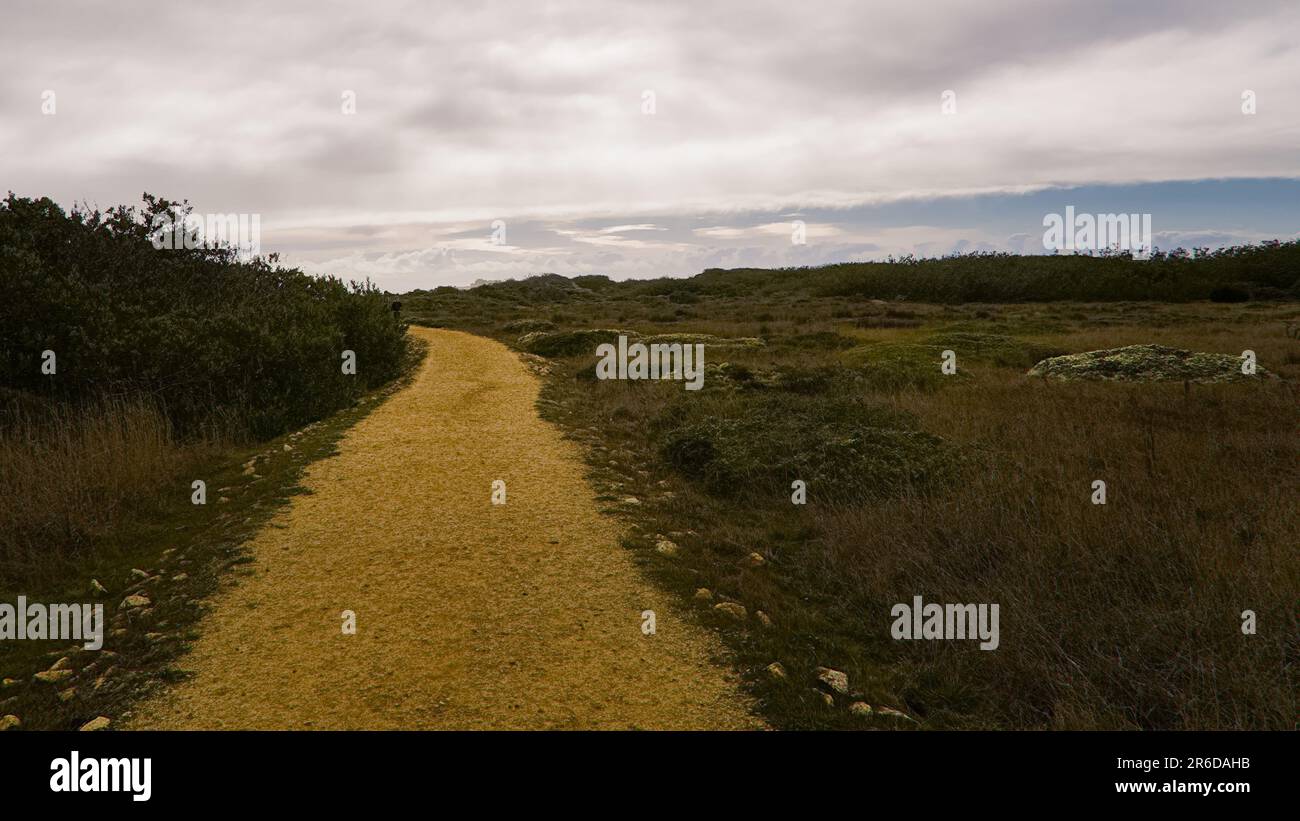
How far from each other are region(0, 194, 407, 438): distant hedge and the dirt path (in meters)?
4.28

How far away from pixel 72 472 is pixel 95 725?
18.1 ft

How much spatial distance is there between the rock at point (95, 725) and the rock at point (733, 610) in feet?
14.2

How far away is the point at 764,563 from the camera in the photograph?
7.08 meters

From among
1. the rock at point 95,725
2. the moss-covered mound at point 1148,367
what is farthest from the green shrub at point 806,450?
the moss-covered mound at point 1148,367

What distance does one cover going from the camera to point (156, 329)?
1193 centimetres

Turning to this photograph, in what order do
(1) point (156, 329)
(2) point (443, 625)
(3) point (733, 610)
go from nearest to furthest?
(2) point (443, 625), (3) point (733, 610), (1) point (156, 329)

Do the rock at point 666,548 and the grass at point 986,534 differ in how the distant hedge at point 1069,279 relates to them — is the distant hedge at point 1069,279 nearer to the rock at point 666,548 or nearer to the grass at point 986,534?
the grass at point 986,534

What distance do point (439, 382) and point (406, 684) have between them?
13.7 metres

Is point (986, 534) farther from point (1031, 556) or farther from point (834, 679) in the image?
point (834, 679)

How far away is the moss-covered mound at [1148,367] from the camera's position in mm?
15914

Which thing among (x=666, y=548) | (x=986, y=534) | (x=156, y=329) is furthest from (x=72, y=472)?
(x=986, y=534)

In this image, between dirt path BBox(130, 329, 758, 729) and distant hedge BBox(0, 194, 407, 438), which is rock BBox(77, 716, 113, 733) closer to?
dirt path BBox(130, 329, 758, 729)
